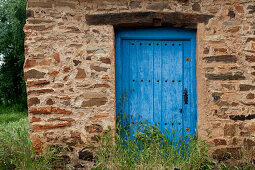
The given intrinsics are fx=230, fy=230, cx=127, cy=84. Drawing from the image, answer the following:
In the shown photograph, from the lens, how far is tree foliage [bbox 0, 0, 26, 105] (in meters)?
10.2

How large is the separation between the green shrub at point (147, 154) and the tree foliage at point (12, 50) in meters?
8.42

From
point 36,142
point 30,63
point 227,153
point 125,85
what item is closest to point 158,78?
point 125,85

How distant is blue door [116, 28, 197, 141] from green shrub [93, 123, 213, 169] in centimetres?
26

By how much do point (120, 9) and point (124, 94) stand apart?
50.0 inches

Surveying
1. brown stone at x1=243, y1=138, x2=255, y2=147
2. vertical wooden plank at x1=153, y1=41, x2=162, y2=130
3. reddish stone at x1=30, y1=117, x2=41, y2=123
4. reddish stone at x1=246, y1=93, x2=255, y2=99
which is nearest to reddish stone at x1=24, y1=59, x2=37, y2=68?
reddish stone at x1=30, y1=117, x2=41, y2=123

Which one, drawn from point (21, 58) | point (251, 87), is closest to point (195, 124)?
point (251, 87)

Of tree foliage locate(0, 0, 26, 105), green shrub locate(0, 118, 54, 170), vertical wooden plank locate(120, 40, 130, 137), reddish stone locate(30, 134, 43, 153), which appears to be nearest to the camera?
green shrub locate(0, 118, 54, 170)

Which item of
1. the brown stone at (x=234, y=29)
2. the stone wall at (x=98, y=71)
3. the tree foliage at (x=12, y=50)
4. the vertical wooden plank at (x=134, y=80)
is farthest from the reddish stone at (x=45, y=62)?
the tree foliage at (x=12, y=50)

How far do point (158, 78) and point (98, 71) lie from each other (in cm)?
94

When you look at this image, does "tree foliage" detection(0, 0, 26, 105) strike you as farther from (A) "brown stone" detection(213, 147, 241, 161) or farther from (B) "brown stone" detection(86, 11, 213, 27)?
(A) "brown stone" detection(213, 147, 241, 161)

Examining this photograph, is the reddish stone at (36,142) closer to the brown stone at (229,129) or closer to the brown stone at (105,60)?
the brown stone at (105,60)

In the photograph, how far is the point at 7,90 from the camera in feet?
35.4

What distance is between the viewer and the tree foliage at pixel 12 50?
10172mm

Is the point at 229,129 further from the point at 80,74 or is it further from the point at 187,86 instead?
the point at 80,74
